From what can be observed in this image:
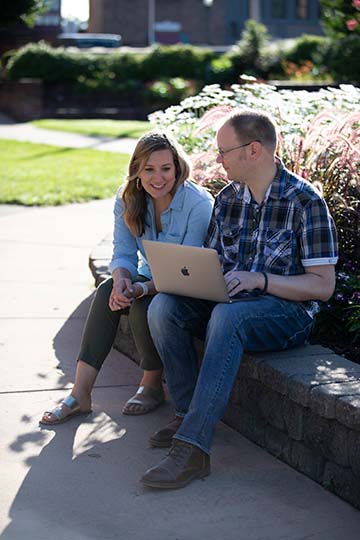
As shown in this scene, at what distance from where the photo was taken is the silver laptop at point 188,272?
407cm

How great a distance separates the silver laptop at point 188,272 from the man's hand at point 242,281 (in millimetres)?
30

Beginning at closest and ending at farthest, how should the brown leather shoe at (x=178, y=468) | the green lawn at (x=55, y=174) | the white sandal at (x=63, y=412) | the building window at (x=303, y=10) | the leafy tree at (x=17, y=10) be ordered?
the brown leather shoe at (x=178, y=468) < the white sandal at (x=63, y=412) < the green lawn at (x=55, y=174) < the leafy tree at (x=17, y=10) < the building window at (x=303, y=10)

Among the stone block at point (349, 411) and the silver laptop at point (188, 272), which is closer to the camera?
the stone block at point (349, 411)

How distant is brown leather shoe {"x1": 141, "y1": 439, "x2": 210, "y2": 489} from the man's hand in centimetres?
64

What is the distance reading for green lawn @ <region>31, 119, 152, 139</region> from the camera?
728 inches

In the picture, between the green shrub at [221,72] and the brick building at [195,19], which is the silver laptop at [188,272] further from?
the brick building at [195,19]

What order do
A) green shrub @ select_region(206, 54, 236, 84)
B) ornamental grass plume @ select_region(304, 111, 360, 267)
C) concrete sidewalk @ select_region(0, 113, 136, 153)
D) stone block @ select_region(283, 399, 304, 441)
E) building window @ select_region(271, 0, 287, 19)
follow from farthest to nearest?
1. building window @ select_region(271, 0, 287, 19)
2. green shrub @ select_region(206, 54, 236, 84)
3. concrete sidewalk @ select_region(0, 113, 136, 153)
4. ornamental grass plume @ select_region(304, 111, 360, 267)
5. stone block @ select_region(283, 399, 304, 441)

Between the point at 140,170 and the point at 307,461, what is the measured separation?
59.5 inches

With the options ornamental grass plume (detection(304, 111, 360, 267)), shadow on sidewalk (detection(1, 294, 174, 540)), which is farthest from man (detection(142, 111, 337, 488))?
ornamental grass plume (detection(304, 111, 360, 267))

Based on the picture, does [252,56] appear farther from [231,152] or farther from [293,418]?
[293,418]

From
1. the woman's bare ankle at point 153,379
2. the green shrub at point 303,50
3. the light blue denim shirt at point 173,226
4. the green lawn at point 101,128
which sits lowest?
the woman's bare ankle at point 153,379

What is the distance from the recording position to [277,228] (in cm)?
421

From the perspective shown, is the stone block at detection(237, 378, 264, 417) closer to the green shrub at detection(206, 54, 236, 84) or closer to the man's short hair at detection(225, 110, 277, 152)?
the man's short hair at detection(225, 110, 277, 152)

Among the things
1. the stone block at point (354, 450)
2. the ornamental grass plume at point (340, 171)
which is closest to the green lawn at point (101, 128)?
the ornamental grass plume at point (340, 171)
